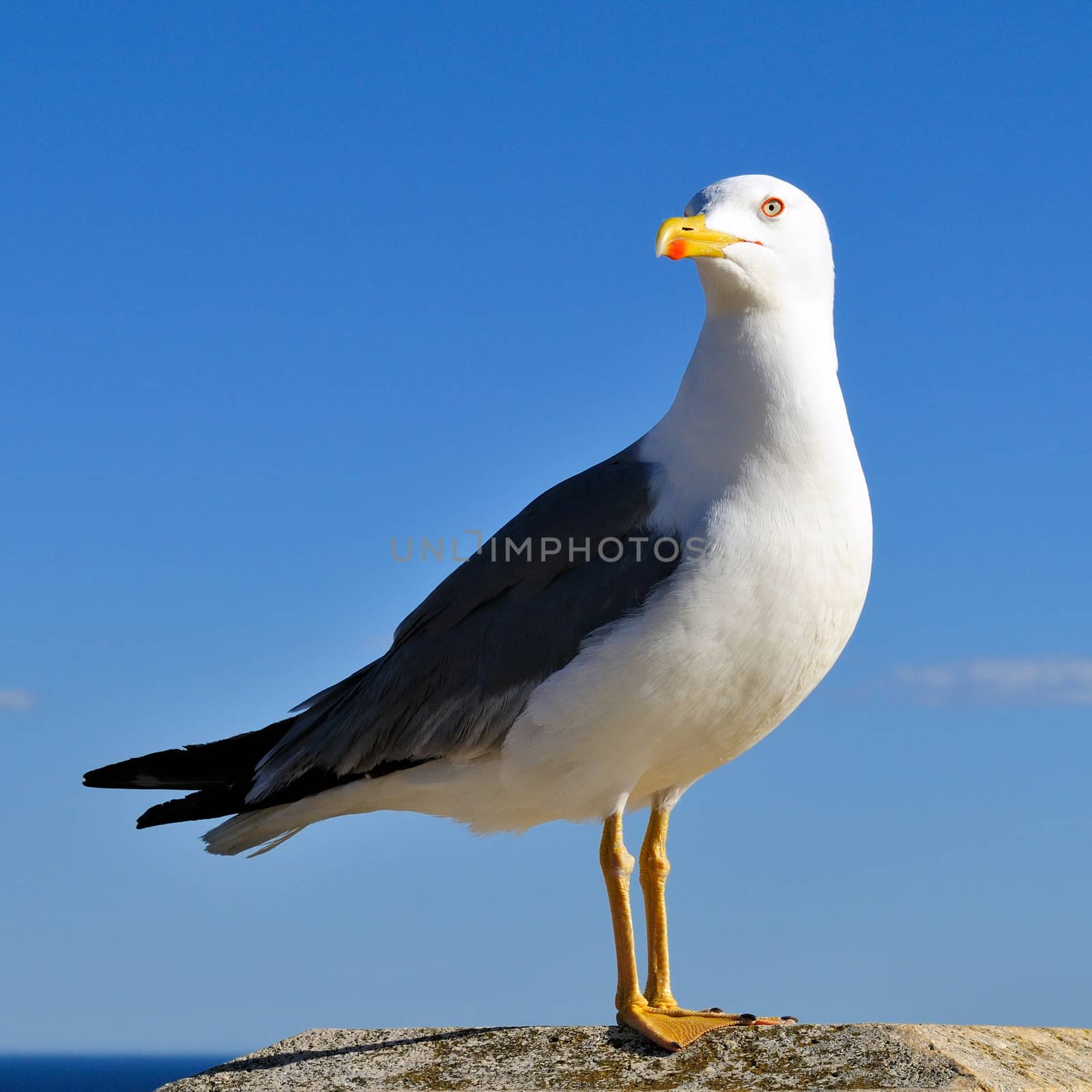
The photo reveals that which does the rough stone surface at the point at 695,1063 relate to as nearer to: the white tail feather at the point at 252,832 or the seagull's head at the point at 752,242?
the white tail feather at the point at 252,832

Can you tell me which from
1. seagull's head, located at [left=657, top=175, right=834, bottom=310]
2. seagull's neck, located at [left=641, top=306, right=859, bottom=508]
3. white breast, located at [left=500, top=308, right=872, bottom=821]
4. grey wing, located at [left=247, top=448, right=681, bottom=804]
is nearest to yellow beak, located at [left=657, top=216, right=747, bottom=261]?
seagull's head, located at [left=657, top=175, right=834, bottom=310]

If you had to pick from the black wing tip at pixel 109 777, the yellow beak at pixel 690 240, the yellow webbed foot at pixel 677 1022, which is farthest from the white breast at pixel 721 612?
the black wing tip at pixel 109 777

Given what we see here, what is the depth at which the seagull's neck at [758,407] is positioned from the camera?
663 centimetres

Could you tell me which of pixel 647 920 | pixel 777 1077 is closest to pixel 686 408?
pixel 647 920

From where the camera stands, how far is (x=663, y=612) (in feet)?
20.8

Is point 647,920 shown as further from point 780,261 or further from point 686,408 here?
point 780,261

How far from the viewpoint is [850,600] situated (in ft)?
22.1

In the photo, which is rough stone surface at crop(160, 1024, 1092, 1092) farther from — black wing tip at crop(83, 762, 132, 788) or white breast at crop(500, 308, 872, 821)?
black wing tip at crop(83, 762, 132, 788)

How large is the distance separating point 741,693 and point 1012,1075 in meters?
2.28

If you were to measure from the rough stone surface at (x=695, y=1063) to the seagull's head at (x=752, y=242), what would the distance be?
3.88 meters

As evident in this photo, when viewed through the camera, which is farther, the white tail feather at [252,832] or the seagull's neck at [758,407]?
the white tail feather at [252,832]

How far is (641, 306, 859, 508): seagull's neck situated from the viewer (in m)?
6.63

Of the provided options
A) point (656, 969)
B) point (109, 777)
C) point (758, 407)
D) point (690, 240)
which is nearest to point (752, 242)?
point (690, 240)

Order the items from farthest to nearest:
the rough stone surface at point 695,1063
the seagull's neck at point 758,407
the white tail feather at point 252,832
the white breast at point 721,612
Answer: the white tail feather at point 252,832, the seagull's neck at point 758,407, the white breast at point 721,612, the rough stone surface at point 695,1063
